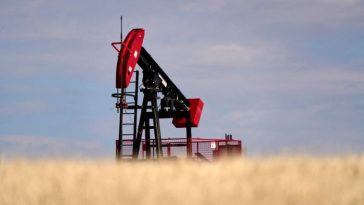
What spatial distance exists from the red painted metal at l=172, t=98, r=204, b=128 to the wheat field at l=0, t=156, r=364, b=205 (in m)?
16.5

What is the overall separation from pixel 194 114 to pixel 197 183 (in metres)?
18.9

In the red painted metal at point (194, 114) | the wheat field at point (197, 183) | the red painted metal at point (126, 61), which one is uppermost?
the red painted metal at point (126, 61)

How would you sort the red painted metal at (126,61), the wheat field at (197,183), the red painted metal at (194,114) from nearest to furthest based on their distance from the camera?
the wheat field at (197,183)
the red painted metal at (126,61)
the red painted metal at (194,114)

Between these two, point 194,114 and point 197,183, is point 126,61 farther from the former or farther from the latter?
point 197,183

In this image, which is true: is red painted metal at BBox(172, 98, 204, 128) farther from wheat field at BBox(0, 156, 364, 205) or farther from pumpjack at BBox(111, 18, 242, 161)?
wheat field at BBox(0, 156, 364, 205)

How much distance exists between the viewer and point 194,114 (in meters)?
28.2

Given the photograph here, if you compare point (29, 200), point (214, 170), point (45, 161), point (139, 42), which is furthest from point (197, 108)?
point (29, 200)

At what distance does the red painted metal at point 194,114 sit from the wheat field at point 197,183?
650 inches

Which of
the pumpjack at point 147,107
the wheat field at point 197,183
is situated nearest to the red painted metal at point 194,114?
the pumpjack at point 147,107

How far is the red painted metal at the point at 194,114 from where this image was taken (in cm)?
2820

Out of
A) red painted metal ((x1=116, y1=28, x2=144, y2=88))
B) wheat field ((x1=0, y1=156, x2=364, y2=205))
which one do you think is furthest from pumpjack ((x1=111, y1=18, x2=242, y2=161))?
wheat field ((x1=0, y1=156, x2=364, y2=205))

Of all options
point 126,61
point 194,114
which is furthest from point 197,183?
point 194,114

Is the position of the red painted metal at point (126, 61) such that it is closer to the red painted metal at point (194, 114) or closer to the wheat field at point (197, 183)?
the red painted metal at point (194, 114)

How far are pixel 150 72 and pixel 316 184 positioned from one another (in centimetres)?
1504
